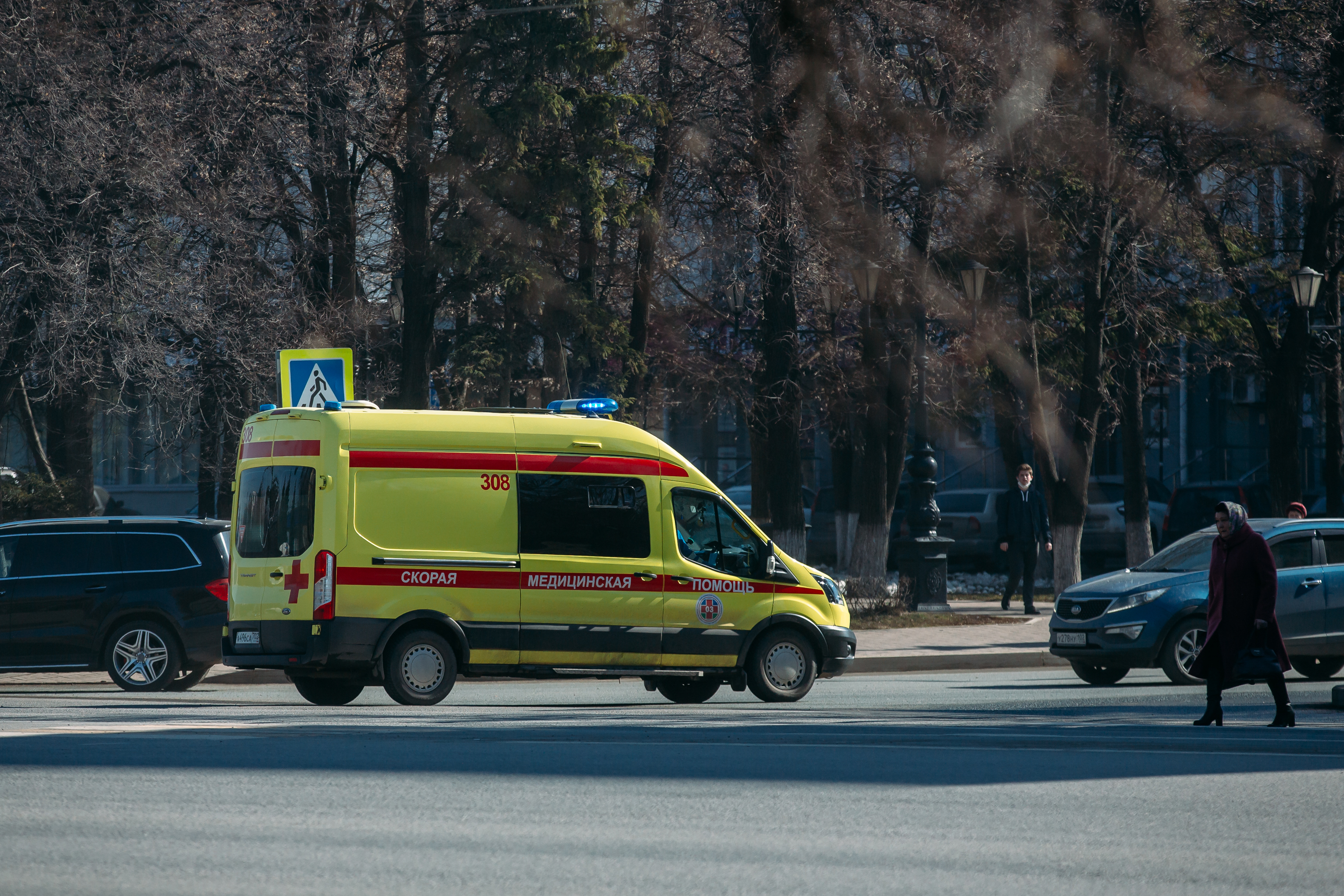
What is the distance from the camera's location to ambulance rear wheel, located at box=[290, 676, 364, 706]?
1306 centimetres

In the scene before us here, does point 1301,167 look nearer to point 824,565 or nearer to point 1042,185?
point 1042,185

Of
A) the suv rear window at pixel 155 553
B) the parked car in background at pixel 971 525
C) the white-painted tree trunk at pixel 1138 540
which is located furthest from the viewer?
the parked car in background at pixel 971 525

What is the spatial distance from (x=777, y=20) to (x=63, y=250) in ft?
33.2

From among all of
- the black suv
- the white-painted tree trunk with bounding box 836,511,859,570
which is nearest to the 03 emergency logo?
the black suv

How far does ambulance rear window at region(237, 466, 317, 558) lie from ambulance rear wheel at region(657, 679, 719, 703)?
3.55 m

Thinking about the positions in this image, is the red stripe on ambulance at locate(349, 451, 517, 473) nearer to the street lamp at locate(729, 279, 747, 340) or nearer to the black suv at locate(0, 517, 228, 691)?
the black suv at locate(0, 517, 228, 691)

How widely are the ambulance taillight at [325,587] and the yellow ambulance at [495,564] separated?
0.01m

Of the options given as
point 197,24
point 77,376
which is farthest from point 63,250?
point 197,24

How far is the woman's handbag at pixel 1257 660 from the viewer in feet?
35.3

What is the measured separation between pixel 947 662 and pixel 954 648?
521mm

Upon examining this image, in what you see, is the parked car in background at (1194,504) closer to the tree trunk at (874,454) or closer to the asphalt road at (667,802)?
the tree trunk at (874,454)

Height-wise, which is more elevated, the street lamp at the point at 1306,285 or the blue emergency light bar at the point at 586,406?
the street lamp at the point at 1306,285

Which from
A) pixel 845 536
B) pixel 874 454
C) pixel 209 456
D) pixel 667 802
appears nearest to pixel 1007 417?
pixel 845 536

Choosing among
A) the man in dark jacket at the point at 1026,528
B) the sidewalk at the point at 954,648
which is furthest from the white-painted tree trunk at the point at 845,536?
the sidewalk at the point at 954,648
